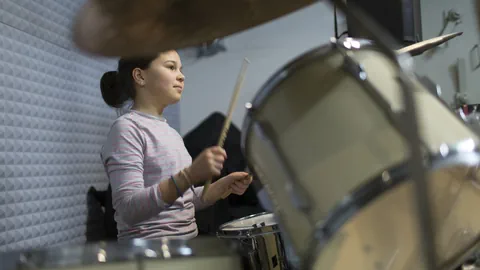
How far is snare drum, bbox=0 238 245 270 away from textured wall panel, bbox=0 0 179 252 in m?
0.82

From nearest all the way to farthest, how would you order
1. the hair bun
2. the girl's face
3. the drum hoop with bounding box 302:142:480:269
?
the drum hoop with bounding box 302:142:480:269 < the girl's face < the hair bun

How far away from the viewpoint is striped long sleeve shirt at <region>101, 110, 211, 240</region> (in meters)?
1.04

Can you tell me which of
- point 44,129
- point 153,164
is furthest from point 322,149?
point 44,129

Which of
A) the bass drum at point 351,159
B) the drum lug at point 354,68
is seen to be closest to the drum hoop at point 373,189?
the bass drum at point 351,159

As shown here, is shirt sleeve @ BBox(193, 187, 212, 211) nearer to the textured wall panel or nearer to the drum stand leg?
the textured wall panel

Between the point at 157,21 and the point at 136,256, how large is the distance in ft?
0.89

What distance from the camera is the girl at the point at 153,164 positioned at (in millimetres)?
1009

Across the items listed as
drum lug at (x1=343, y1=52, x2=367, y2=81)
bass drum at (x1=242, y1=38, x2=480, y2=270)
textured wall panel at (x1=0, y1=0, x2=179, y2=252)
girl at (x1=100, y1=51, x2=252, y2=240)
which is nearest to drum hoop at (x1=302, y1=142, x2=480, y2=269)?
bass drum at (x1=242, y1=38, x2=480, y2=270)

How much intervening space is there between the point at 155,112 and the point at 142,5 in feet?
2.55

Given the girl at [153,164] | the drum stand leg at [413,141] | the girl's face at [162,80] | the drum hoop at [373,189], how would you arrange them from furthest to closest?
the girl's face at [162,80] → the girl at [153,164] → the drum hoop at [373,189] → the drum stand leg at [413,141]

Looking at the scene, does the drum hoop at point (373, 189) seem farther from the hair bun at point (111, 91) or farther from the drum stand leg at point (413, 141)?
the hair bun at point (111, 91)

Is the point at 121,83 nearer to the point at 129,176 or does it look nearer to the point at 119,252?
the point at 129,176

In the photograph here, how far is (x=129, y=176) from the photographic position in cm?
106

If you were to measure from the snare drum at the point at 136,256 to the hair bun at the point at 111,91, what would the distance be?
2.79ft
